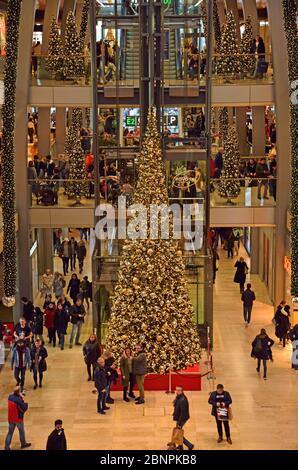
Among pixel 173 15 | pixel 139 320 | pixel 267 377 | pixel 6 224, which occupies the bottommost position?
pixel 267 377

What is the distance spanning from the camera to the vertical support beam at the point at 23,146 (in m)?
28.9

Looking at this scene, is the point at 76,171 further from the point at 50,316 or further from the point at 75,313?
the point at 50,316

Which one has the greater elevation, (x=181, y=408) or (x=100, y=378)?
(x=100, y=378)

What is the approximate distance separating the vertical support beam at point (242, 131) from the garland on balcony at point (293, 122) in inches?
422

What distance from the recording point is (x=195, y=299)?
1037 inches

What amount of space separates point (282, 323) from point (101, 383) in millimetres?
6383

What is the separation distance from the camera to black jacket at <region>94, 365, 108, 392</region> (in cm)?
2102

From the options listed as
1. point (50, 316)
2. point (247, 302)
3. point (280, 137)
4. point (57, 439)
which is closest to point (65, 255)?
point (247, 302)

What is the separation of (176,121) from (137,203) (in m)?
6.37

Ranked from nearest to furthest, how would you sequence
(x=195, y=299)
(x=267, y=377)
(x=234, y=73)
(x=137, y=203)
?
(x=137, y=203), (x=267, y=377), (x=195, y=299), (x=234, y=73)

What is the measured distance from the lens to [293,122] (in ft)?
87.5

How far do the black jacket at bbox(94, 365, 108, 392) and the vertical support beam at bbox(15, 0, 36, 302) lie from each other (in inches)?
324

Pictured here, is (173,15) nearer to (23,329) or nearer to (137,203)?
(137,203)

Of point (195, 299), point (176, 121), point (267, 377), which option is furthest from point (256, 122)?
point (267, 377)
